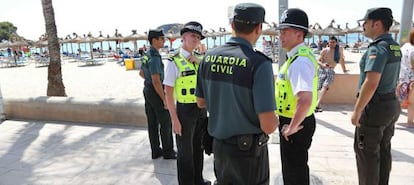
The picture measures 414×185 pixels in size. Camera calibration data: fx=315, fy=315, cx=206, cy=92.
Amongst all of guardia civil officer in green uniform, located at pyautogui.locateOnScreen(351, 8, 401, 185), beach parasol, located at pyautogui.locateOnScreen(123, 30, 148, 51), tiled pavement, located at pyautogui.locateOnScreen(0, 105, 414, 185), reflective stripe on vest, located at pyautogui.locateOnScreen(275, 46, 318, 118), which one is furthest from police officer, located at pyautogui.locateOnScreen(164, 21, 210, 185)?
beach parasol, located at pyautogui.locateOnScreen(123, 30, 148, 51)

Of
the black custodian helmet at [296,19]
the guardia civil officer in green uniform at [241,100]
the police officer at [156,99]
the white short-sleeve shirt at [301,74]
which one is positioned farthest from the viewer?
the police officer at [156,99]

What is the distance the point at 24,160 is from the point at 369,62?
4604 mm

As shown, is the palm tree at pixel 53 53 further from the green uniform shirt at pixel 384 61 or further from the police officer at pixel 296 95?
the green uniform shirt at pixel 384 61

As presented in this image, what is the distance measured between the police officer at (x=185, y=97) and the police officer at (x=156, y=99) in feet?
2.50

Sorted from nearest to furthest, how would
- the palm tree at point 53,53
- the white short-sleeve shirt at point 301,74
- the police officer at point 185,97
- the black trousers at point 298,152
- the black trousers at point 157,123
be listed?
the white short-sleeve shirt at point 301,74 < the black trousers at point 298,152 < the police officer at point 185,97 < the black trousers at point 157,123 < the palm tree at point 53,53

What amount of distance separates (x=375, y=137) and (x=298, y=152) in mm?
709

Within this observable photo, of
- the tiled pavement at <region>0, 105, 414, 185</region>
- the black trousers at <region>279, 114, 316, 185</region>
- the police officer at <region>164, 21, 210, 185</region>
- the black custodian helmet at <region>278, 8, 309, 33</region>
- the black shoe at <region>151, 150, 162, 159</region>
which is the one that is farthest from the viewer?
the black shoe at <region>151, 150, 162, 159</region>

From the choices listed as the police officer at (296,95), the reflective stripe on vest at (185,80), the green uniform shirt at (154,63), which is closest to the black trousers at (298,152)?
the police officer at (296,95)

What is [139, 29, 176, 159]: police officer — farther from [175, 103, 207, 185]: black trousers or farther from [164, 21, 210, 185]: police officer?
[175, 103, 207, 185]: black trousers

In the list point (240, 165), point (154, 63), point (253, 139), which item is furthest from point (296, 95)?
point (154, 63)

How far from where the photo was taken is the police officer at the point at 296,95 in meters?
2.37

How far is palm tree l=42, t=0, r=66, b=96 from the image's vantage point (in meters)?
7.69

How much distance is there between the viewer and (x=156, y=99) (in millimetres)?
4148

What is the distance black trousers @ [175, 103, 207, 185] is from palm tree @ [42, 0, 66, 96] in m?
5.82
